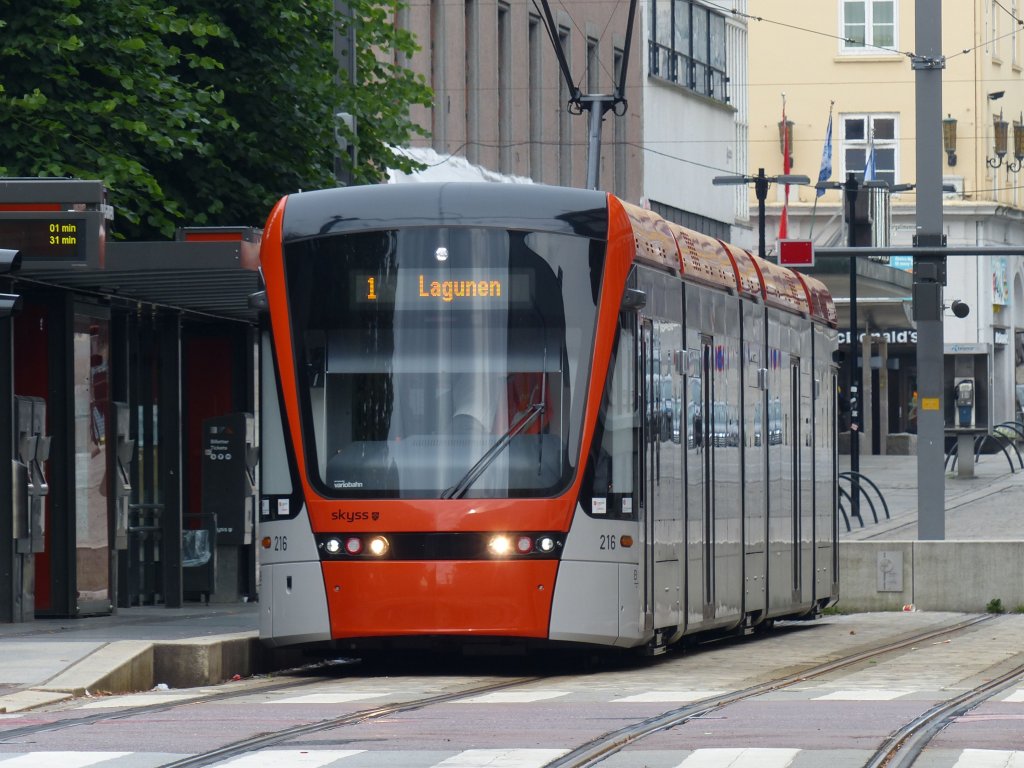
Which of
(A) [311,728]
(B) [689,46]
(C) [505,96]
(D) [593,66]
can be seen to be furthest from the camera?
(B) [689,46]

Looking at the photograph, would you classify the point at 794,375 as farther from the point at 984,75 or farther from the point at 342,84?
the point at 984,75

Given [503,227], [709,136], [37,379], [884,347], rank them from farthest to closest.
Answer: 1. [884,347]
2. [709,136]
3. [37,379]
4. [503,227]

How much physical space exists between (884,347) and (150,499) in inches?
1793

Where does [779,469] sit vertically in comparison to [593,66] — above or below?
below

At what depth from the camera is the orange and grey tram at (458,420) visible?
15141mm

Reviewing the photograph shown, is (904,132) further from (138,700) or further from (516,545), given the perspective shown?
(138,700)

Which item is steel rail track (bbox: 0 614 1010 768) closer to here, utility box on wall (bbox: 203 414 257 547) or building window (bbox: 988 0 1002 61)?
utility box on wall (bbox: 203 414 257 547)

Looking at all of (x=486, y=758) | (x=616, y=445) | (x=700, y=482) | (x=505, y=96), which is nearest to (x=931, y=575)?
(x=700, y=482)

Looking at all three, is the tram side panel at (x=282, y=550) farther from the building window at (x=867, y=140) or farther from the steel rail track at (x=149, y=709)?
the building window at (x=867, y=140)

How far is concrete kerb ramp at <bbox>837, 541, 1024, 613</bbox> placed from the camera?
26.0 meters

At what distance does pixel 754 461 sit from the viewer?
64.9 feet

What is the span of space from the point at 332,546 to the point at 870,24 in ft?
225

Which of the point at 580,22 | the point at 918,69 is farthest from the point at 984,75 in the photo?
the point at 918,69

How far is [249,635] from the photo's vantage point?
1631cm
